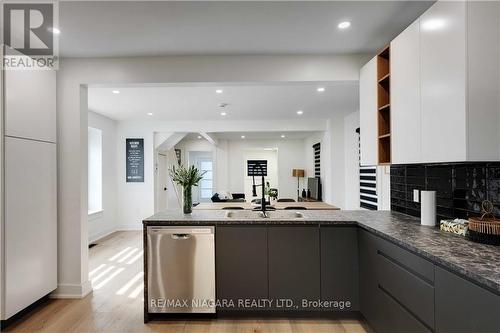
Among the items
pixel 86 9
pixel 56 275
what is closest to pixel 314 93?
pixel 86 9

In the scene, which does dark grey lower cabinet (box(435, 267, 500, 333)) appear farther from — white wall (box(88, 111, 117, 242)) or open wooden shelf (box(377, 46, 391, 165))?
white wall (box(88, 111, 117, 242))

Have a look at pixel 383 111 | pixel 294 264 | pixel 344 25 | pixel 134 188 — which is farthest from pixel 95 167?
pixel 383 111

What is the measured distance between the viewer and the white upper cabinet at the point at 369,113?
266 centimetres

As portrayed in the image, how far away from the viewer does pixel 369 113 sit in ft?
9.09

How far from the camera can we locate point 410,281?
172cm

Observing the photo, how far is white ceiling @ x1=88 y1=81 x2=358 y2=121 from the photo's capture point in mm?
4227

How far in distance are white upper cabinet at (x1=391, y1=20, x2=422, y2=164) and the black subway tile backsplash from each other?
0.37 meters

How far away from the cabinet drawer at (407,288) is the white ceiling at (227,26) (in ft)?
6.23

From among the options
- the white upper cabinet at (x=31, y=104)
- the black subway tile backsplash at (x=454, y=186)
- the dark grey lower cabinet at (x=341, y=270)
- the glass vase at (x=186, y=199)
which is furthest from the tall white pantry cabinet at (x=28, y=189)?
the black subway tile backsplash at (x=454, y=186)

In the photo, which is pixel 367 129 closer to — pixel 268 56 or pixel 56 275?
pixel 268 56

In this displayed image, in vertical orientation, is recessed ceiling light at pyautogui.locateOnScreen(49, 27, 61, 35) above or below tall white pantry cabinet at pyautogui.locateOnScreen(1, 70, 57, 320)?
above

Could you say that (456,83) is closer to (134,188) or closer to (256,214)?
(256,214)

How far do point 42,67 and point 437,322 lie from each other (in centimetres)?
382

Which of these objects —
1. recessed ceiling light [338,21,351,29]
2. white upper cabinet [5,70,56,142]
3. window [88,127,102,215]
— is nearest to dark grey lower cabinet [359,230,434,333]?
recessed ceiling light [338,21,351,29]
